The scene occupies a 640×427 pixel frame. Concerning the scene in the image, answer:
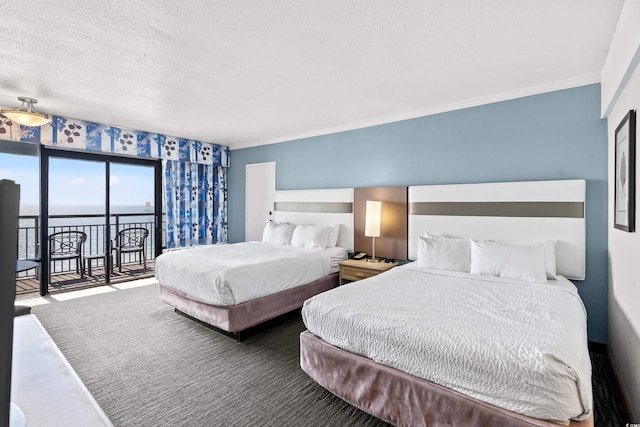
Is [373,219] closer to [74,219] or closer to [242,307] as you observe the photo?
[242,307]

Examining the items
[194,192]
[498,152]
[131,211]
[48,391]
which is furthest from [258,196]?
[48,391]

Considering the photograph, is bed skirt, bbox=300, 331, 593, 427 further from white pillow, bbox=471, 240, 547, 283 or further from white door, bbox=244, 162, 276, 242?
white door, bbox=244, 162, 276, 242

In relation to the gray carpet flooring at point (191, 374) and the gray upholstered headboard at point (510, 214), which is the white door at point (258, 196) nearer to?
the gray carpet flooring at point (191, 374)

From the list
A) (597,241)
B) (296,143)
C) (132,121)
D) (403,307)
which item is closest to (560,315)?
(403,307)

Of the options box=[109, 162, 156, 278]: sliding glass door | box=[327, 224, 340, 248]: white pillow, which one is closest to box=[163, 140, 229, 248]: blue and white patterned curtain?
box=[109, 162, 156, 278]: sliding glass door

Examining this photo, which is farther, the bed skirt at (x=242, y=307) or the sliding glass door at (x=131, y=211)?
the sliding glass door at (x=131, y=211)

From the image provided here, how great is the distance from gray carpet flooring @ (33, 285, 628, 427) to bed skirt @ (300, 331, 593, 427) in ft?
0.58

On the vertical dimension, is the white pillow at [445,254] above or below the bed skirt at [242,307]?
above

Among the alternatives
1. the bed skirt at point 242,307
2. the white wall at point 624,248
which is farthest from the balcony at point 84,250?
the white wall at point 624,248

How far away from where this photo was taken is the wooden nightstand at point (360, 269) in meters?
3.78

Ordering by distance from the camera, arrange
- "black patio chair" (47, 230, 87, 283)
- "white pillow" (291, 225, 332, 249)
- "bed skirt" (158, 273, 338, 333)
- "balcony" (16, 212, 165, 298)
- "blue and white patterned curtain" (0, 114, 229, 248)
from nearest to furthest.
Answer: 1. "bed skirt" (158, 273, 338, 333)
2. "blue and white patterned curtain" (0, 114, 229, 248)
3. "white pillow" (291, 225, 332, 249)
4. "balcony" (16, 212, 165, 298)
5. "black patio chair" (47, 230, 87, 283)

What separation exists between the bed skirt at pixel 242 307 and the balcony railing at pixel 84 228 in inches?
99.4

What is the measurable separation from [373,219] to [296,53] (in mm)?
2199

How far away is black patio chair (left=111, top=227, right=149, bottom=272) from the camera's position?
569cm
